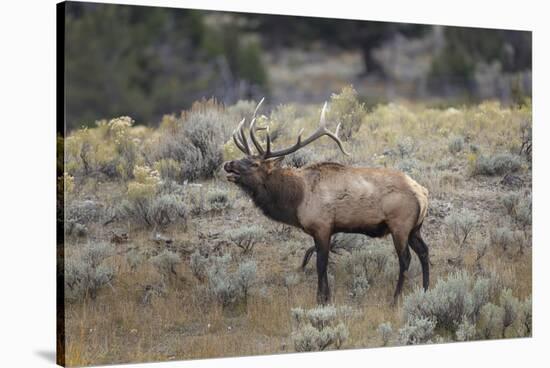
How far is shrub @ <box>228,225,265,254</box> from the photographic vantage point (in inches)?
471

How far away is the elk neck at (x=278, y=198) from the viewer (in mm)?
12078

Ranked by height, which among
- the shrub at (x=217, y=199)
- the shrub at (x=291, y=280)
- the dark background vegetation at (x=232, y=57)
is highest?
the dark background vegetation at (x=232, y=57)

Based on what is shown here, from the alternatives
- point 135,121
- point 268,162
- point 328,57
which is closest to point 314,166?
point 268,162

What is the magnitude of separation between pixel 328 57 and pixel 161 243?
297cm

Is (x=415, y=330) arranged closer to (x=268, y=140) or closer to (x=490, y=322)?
(x=490, y=322)

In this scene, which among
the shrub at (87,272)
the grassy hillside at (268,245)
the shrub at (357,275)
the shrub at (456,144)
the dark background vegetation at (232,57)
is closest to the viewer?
the shrub at (87,272)

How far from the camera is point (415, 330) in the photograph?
41.2 ft

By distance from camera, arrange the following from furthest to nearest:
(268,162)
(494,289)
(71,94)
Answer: (494,289), (268,162), (71,94)

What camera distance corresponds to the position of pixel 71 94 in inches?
436

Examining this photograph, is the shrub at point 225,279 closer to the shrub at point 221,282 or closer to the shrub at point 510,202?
the shrub at point 221,282

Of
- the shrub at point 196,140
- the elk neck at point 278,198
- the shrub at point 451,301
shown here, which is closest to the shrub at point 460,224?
the shrub at point 451,301

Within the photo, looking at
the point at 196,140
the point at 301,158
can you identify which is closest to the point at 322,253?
the point at 301,158

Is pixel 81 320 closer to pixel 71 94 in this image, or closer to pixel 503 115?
pixel 71 94

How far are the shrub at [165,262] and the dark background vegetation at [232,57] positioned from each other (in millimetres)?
1422
